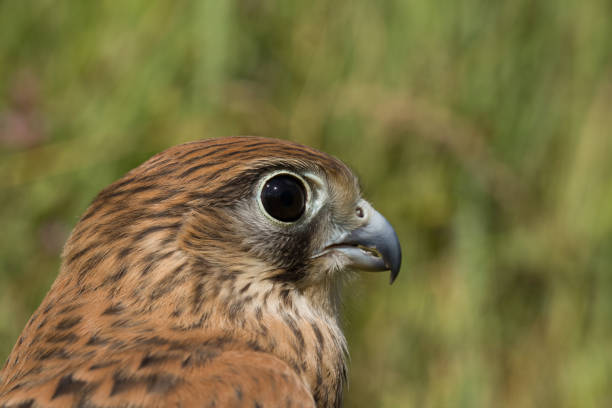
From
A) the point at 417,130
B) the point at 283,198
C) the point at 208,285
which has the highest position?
the point at 417,130

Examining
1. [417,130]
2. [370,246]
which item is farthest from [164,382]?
[417,130]

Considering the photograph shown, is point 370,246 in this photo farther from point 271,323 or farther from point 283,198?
point 271,323

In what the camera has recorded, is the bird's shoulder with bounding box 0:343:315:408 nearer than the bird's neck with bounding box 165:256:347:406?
Yes

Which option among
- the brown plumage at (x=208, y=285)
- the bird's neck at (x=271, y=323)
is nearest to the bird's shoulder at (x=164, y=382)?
the brown plumage at (x=208, y=285)

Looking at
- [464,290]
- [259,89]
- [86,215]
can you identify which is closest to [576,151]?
[464,290]

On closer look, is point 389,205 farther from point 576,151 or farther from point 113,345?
point 113,345

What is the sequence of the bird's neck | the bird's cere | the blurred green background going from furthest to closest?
1. the blurred green background
2. the bird's cere
3. the bird's neck

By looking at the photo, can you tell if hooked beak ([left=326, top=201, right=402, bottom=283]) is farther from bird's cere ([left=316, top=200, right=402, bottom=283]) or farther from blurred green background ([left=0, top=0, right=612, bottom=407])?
blurred green background ([left=0, top=0, right=612, bottom=407])

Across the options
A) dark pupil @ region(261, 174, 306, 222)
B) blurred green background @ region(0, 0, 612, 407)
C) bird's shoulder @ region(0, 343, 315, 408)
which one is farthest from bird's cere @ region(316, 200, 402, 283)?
blurred green background @ region(0, 0, 612, 407)
